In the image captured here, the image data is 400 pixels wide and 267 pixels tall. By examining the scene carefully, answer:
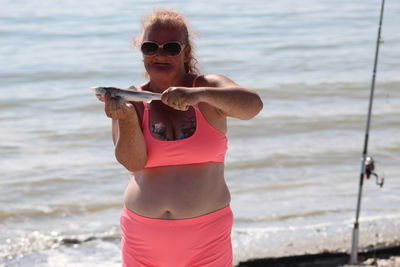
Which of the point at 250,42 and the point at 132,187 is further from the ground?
the point at 132,187

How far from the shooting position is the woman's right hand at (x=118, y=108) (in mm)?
2777

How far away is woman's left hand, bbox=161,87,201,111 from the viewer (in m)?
2.71

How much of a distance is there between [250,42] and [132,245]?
12.9 meters

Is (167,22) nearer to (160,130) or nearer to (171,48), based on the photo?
(171,48)

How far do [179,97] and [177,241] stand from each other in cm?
61

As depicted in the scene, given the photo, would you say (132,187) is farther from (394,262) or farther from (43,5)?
(43,5)

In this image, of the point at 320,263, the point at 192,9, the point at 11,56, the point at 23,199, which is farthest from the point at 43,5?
the point at 320,263

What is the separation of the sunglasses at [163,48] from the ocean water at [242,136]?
18.6 inches

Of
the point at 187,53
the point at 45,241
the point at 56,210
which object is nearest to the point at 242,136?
the point at 56,210

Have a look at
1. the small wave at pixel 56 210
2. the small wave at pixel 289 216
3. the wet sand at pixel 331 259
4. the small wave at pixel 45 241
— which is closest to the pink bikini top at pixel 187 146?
the wet sand at pixel 331 259

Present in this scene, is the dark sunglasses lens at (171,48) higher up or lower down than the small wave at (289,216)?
higher up

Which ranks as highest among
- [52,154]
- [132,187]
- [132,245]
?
[132,187]

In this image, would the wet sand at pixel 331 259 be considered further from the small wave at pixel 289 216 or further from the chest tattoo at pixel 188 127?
the chest tattoo at pixel 188 127

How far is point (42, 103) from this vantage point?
10.9m
